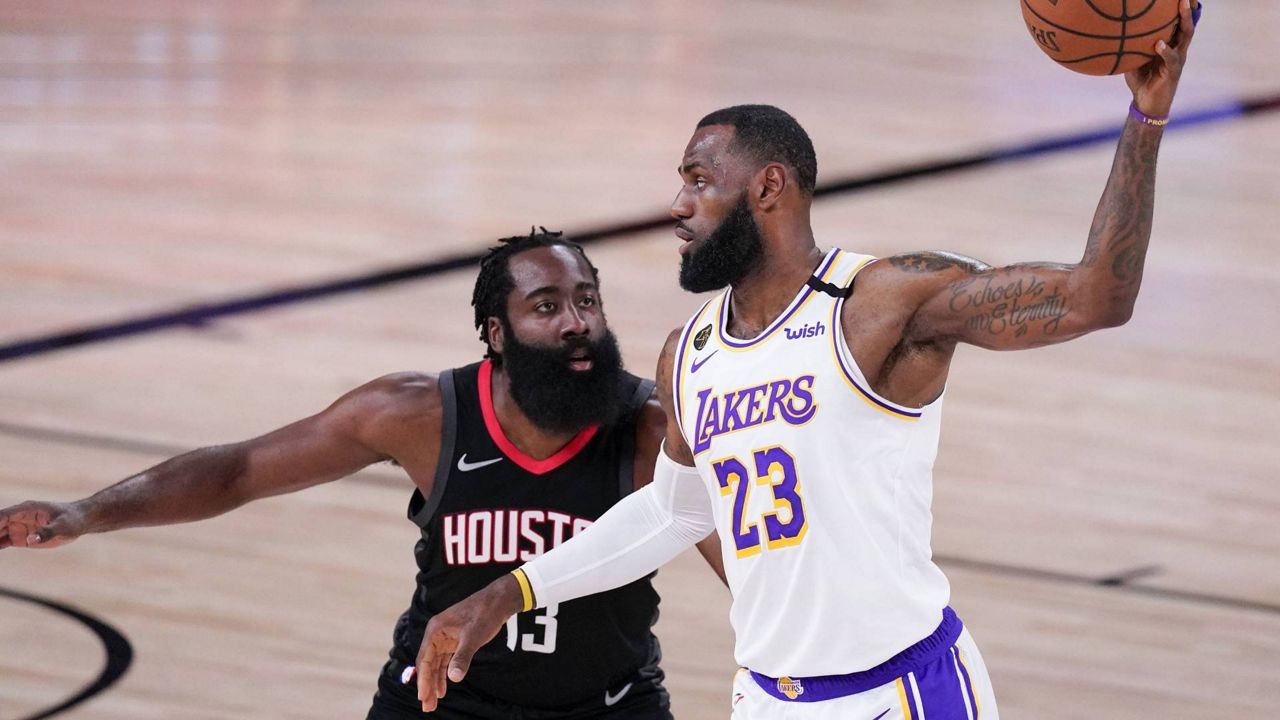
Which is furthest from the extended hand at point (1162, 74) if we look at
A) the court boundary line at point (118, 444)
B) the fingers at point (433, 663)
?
the court boundary line at point (118, 444)

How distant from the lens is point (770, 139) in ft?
14.1

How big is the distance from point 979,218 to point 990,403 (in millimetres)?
2824

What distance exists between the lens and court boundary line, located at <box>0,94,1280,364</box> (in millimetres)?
9984

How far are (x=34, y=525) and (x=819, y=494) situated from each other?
6.86 ft

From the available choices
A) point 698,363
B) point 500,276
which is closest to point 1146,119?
point 698,363

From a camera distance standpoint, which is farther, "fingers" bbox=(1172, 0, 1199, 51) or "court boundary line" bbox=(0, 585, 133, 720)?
"court boundary line" bbox=(0, 585, 133, 720)

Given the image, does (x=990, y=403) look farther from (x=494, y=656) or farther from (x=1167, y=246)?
(x=494, y=656)

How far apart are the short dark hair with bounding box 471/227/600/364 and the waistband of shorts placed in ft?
4.80

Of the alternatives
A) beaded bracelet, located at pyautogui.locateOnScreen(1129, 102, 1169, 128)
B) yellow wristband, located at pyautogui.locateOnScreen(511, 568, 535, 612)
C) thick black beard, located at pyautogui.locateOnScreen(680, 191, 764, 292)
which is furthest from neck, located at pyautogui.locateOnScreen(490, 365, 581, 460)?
beaded bracelet, located at pyautogui.locateOnScreen(1129, 102, 1169, 128)

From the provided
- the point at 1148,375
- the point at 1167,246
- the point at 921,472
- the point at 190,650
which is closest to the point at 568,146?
the point at 1167,246

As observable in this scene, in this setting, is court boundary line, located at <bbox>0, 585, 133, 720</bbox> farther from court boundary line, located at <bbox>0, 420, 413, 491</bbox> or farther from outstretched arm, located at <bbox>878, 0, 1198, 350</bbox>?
outstretched arm, located at <bbox>878, 0, 1198, 350</bbox>

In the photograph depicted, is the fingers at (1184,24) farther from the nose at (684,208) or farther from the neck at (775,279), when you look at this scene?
the nose at (684,208)

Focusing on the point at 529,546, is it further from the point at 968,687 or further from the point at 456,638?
the point at 968,687

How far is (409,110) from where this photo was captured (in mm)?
14023
